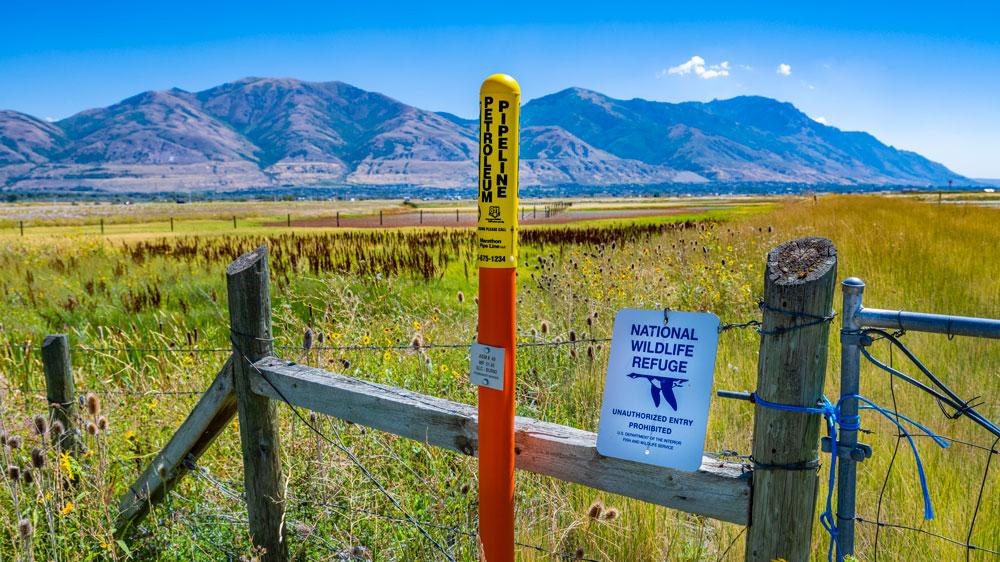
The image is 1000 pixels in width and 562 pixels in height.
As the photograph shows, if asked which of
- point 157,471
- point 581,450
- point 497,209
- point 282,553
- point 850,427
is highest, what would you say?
point 497,209

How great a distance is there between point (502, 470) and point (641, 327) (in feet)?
2.21

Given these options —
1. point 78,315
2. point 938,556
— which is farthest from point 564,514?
point 78,315

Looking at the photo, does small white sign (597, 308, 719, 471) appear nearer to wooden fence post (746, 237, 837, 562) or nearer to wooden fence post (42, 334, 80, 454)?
wooden fence post (746, 237, 837, 562)

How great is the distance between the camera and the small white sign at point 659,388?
1857mm

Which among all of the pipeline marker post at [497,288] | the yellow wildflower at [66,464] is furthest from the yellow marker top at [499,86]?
the yellow wildflower at [66,464]

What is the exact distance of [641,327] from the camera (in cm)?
196

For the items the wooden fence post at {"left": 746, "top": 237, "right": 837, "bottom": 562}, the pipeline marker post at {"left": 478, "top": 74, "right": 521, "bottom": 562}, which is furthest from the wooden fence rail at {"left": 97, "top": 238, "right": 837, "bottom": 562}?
the pipeline marker post at {"left": 478, "top": 74, "right": 521, "bottom": 562}

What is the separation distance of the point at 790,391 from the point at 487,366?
34.6 inches

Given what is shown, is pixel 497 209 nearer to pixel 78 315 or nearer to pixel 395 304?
pixel 395 304

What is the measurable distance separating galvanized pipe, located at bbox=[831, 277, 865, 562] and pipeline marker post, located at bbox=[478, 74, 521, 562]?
3.16 feet

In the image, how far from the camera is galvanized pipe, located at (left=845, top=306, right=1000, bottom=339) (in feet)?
5.70

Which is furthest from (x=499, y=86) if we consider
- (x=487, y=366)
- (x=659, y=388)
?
(x=659, y=388)

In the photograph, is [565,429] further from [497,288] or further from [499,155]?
[499,155]

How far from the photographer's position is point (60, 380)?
3723 mm
